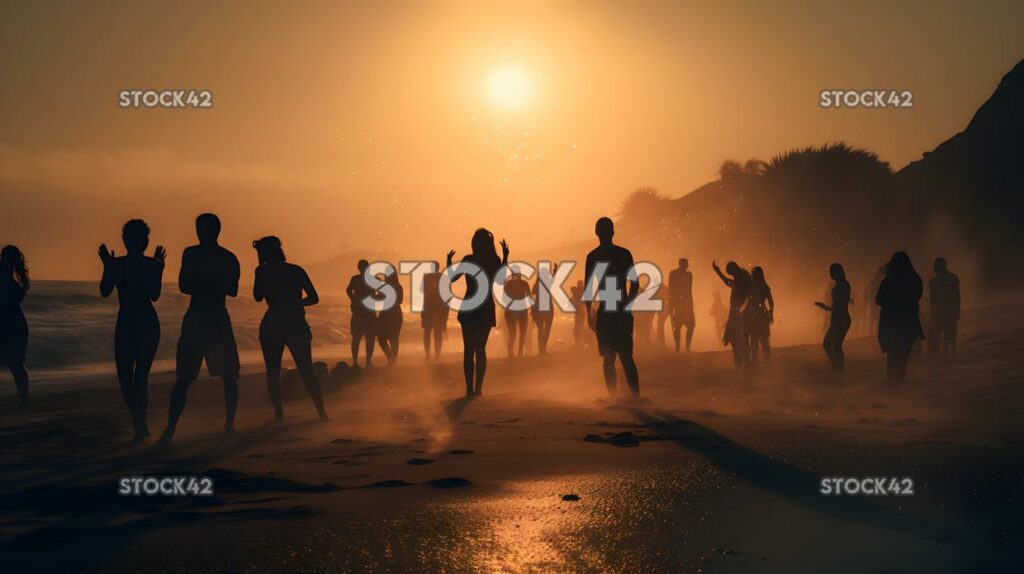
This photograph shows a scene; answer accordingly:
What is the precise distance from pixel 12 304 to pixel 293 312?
18.7ft

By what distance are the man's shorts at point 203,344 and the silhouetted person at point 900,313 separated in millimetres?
9611

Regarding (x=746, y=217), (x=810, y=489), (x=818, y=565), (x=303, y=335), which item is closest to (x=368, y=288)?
(x=303, y=335)

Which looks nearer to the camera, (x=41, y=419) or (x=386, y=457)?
(x=386, y=457)

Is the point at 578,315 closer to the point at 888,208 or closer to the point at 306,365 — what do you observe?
the point at 306,365

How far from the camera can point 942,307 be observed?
19188 mm

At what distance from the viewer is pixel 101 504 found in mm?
6484

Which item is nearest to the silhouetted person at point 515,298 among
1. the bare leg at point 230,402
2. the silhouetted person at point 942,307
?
the silhouetted person at point 942,307

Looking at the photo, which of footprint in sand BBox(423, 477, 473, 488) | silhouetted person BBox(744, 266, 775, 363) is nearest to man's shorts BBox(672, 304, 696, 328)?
silhouetted person BBox(744, 266, 775, 363)

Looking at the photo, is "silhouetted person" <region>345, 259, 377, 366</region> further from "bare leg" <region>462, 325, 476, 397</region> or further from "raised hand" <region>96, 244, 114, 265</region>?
"raised hand" <region>96, 244, 114, 265</region>

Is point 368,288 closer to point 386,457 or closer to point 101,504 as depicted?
point 386,457

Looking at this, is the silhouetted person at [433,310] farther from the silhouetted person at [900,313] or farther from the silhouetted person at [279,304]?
the silhouetted person at [279,304]

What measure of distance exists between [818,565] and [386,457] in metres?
4.44

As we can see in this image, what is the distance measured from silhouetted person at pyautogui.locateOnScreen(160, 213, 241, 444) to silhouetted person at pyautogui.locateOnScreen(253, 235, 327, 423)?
3.34 ft

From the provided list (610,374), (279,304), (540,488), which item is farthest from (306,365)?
(540,488)
